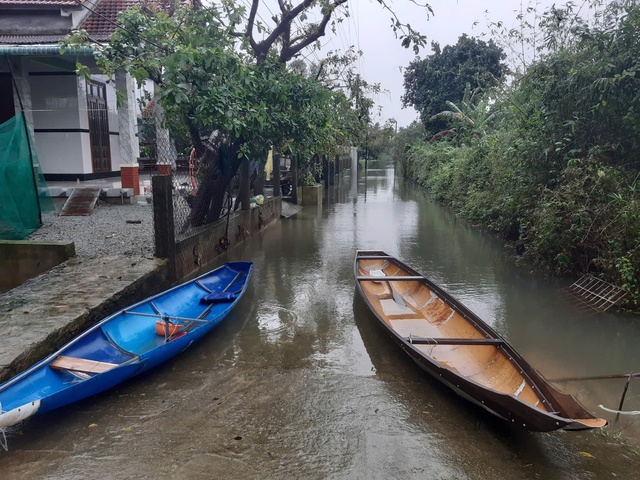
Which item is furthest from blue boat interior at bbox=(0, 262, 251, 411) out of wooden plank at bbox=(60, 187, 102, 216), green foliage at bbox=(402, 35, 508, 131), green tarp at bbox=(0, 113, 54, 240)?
green foliage at bbox=(402, 35, 508, 131)

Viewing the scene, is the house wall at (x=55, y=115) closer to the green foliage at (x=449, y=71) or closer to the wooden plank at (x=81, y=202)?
the wooden plank at (x=81, y=202)

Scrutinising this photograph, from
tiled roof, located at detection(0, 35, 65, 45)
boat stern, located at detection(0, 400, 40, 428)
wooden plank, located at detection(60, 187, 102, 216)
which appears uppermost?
tiled roof, located at detection(0, 35, 65, 45)

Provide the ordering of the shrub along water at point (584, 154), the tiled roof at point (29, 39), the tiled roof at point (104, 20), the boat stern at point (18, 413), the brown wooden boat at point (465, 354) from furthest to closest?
the tiled roof at point (104, 20)
the tiled roof at point (29, 39)
the shrub along water at point (584, 154)
the brown wooden boat at point (465, 354)
the boat stern at point (18, 413)

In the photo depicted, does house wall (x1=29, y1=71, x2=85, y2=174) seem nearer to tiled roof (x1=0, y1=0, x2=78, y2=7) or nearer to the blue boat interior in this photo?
tiled roof (x1=0, y1=0, x2=78, y2=7)

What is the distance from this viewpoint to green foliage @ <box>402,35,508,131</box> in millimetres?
31500

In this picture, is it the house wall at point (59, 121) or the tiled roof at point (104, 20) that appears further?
the house wall at point (59, 121)

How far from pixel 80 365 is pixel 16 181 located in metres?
5.36

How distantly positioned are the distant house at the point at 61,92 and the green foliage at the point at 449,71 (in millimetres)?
22680

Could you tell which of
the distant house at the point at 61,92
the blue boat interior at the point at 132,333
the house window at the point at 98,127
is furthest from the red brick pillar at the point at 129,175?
the blue boat interior at the point at 132,333

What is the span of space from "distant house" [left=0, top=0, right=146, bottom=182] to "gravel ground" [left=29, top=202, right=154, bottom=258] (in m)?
2.04

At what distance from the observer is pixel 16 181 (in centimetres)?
807

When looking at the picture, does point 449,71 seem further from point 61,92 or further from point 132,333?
point 132,333

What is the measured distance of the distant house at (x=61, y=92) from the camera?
1162 centimetres

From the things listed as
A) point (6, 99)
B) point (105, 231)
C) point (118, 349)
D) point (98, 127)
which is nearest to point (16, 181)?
point (105, 231)
